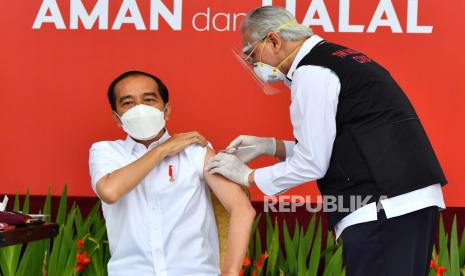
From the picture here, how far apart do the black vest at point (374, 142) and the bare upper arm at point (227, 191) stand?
0.99 ft

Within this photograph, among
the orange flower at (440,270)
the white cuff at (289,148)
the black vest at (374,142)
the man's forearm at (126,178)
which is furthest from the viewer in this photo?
the orange flower at (440,270)

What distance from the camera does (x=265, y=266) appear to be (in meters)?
3.42

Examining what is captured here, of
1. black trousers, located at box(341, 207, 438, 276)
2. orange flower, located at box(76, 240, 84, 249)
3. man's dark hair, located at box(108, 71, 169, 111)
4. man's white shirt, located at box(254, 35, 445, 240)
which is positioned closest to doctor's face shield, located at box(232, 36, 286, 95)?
man's white shirt, located at box(254, 35, 445, 240)

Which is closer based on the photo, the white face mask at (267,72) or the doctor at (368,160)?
the doctor at (368,160)

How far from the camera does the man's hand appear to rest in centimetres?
242

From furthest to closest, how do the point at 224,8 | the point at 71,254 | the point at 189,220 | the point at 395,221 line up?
the point at 224,8, the point at 71,254, the point at 189,220, the point at 395,221

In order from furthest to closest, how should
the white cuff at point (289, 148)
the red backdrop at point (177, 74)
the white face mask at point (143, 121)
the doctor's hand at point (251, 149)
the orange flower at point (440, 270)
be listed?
the red backdrop at point (177, 74) < the orange flower at point (440, 270) < the white cuff at point (289, 148) < the doctor's hand at point (251, 149) < the white face mask at point (143, 121)

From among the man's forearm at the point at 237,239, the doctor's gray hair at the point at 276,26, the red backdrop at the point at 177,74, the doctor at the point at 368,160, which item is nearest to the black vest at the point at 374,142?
the doctor at the point at 368,160

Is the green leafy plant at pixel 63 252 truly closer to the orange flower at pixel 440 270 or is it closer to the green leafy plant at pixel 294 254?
the green leafy plant at pixel 294 254

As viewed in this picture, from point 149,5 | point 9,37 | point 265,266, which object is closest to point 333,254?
point 265,266

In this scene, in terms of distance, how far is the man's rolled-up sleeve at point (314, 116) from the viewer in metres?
2.25

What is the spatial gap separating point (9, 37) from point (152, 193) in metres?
1.60

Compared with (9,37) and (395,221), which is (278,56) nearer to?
(395,221)

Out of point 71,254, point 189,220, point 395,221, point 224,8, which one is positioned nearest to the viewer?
point 395,221
